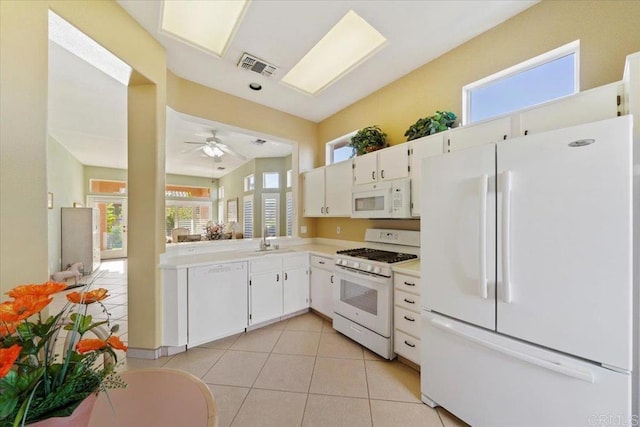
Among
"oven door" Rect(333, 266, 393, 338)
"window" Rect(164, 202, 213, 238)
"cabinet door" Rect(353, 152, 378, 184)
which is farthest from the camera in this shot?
"window" Rect(164, 202, 213, 238)

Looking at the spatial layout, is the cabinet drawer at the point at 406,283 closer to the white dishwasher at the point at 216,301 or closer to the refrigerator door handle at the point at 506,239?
the refrigerator door handle at the point at 506,239

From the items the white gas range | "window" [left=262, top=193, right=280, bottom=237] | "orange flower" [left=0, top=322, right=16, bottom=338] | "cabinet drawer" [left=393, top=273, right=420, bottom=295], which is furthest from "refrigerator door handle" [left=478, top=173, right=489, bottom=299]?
"window" [left=262, top=193, right=280, bottom=237]

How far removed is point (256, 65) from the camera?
267cm

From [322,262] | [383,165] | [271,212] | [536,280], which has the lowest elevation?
[322,262]

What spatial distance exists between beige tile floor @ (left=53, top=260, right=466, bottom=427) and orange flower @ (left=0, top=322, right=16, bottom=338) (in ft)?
5.05

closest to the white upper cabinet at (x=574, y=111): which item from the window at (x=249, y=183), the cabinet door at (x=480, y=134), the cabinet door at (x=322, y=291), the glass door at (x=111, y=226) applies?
the cabinet door at (x=480, y=134)

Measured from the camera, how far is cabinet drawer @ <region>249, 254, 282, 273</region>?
2890mm

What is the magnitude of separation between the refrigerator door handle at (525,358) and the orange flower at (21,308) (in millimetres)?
1908

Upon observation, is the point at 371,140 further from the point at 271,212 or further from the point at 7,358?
the point at 271,212

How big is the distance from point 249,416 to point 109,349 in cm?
152

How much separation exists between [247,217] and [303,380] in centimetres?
606

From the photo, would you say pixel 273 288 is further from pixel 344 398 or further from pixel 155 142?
pixel 155 142

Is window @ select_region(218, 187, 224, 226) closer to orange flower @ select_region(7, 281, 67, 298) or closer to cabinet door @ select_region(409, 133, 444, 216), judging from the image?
cabinet door @ select_region(409, 133, 444, 216)

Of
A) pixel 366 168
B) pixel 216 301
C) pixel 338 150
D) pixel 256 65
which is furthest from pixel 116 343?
pixel 338 150
